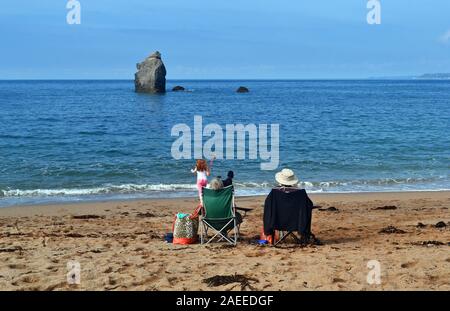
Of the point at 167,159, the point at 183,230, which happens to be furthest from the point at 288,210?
the point at 167,159

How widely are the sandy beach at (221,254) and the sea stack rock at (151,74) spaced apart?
65.4 m

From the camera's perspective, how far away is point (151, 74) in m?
77.5

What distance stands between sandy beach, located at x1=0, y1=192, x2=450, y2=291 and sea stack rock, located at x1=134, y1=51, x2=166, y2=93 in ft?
215

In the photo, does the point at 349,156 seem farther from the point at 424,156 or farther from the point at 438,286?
the point at 438,286

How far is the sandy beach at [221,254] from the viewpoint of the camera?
6133mm

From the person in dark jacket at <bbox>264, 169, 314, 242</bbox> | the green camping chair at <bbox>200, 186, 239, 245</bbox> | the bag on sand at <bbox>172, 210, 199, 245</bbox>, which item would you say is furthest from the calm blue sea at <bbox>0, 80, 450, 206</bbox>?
the person in dark jacket at <bbox>264, 169, 314, 242</bbox>

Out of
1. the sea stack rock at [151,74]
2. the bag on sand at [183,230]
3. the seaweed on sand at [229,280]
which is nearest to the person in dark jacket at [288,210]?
the bag on sand at [183,230]

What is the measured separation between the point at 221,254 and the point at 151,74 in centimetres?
7179

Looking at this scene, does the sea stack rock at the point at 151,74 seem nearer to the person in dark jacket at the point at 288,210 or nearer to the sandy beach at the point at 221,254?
the sandy beach at the point at 221,254

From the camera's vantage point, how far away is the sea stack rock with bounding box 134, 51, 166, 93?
7612 centimetres

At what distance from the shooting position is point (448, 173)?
1956cm

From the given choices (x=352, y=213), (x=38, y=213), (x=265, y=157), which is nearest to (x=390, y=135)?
(x=265, y=157)

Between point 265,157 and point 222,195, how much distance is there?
14585 mm

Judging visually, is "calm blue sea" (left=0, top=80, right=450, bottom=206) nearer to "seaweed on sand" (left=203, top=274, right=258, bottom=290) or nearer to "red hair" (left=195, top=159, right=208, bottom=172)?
"red hair" (left=195, top=159, right=208, bottom=172)
